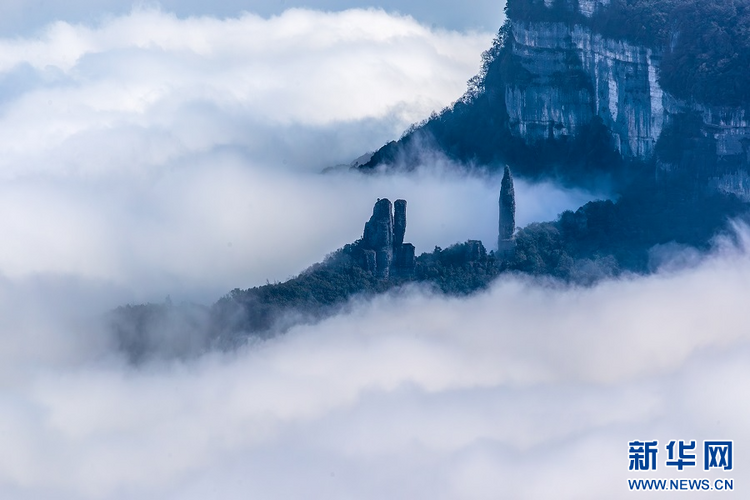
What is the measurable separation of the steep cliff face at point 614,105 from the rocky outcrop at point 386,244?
52.9 feet

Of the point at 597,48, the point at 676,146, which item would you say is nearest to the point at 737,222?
the point at 676,146

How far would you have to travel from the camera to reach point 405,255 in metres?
109

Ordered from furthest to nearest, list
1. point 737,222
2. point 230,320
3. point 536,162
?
point 536,162 → point 737,222 → point 230,320

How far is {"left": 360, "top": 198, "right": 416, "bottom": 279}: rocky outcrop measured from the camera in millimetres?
106812

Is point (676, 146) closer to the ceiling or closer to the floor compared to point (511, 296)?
closer to the ceiling

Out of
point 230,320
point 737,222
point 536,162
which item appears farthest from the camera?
point 536,162

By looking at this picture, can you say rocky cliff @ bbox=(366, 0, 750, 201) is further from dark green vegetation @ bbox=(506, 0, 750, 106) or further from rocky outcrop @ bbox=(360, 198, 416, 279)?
rocky outcrop @ bbox=(360, 198, 416, 279)

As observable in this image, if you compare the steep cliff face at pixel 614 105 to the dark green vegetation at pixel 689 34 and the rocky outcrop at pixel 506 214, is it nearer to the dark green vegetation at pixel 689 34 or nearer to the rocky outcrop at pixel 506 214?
the dark green vegetation at pixel 689 34

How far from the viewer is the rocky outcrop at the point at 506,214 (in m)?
110

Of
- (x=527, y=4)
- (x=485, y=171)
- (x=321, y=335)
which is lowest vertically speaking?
(x=321, y=335)

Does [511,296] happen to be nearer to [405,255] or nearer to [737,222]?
[405,255]

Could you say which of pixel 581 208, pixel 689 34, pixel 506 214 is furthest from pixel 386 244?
pixel 689 34

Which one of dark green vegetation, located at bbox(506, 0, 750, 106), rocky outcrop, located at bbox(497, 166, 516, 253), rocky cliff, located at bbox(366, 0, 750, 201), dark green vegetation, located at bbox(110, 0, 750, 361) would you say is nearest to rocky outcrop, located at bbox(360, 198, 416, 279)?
dark green vegetation, located at bbox(110, 0, 750, 361)

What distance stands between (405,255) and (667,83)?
63.0 feet
